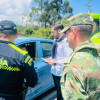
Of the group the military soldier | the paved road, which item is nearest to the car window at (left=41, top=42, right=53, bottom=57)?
the paved road

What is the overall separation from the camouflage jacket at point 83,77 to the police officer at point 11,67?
707mm

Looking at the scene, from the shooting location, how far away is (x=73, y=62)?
1009 mm

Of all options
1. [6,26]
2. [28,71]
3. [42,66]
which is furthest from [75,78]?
[42,66]

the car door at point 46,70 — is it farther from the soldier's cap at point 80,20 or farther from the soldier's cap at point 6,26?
the soldier's cap at point 80,20

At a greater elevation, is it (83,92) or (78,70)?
(78,70)

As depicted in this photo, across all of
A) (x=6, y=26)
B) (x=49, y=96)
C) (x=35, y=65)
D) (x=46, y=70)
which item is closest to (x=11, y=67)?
(x=6, y=26)

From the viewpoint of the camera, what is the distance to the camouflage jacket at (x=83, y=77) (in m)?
0.96

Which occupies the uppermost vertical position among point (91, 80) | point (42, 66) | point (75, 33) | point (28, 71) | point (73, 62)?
point (75, 33)

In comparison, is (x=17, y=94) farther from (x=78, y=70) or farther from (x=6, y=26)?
(x=78, y=70)

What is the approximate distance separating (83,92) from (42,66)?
7.66 ft

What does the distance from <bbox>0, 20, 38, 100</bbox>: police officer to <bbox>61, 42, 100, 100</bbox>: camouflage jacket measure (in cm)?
71

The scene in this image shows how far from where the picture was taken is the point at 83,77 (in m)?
0.95

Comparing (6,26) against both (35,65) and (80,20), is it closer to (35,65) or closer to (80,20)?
(80,20)

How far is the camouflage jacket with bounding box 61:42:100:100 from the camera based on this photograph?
0.96 metres
